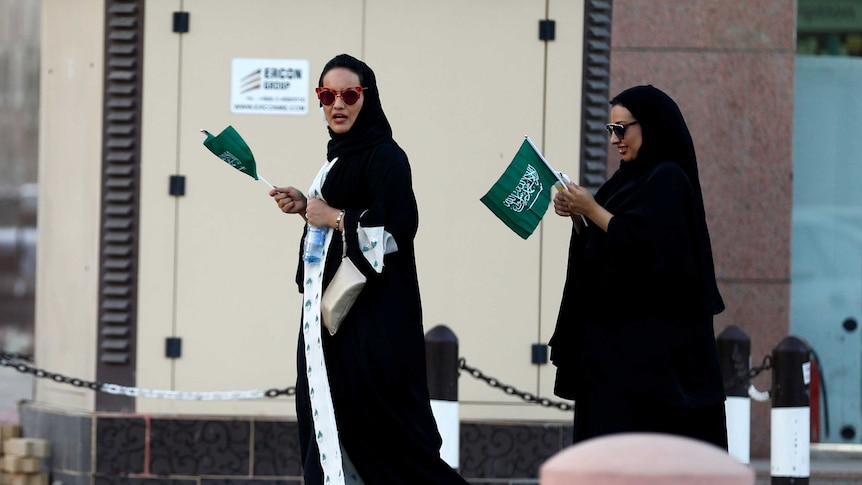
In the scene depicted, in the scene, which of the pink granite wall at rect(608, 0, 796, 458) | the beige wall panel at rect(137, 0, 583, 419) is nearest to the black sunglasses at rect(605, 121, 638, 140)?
the beige wall panel at rect(137, 0, 583, 419)

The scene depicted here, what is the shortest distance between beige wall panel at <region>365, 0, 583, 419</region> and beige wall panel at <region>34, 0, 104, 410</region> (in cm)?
144

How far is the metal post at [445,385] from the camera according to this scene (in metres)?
6.96

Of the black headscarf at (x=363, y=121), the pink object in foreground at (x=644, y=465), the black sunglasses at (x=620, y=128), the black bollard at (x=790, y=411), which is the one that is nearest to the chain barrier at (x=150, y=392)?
the black bollard at (x=790, y=411)

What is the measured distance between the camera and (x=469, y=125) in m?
7.94

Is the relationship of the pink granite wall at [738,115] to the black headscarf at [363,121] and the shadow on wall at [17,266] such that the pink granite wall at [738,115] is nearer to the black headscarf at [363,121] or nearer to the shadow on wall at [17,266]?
the black headscarf at [363,121]

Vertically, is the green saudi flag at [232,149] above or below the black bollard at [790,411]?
above

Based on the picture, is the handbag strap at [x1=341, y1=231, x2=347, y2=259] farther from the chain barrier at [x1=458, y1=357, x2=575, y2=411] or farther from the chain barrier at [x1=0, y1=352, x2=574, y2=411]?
the chain barrier at [x1=0, y1=352, x2=574, y2=411]

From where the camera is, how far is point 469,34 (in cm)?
795

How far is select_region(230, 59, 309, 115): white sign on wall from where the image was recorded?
794cm

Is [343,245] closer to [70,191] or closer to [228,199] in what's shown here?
[228,199]

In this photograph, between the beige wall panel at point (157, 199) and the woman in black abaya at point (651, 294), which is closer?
the woman in black abaya at point (651, 294)

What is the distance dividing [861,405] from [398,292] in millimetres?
4795

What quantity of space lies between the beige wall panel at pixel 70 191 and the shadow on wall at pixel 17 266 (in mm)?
5502

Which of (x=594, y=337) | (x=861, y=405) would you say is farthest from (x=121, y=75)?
(x=861, y=405)
